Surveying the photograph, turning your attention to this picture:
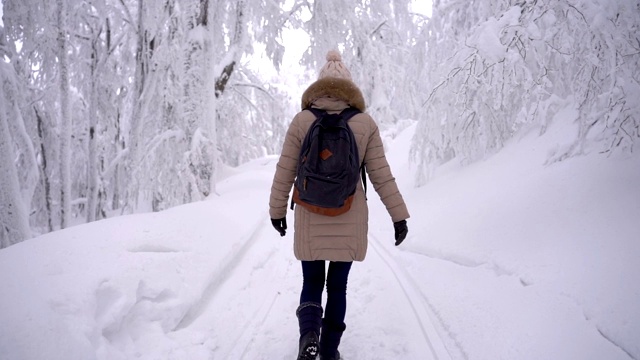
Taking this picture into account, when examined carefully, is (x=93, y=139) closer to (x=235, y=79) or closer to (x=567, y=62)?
(x=235, y=79)

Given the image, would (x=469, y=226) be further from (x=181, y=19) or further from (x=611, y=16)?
(x=181, y=19)

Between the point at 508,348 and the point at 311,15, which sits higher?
the point at 311,15

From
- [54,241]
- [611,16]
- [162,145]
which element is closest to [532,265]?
[611,16]

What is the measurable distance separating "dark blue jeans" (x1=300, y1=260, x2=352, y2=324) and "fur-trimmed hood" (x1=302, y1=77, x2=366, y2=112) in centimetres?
100

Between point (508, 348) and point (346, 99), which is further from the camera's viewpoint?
point (508, 348)

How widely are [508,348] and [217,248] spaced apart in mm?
3169

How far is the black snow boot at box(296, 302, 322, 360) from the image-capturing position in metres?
1.97

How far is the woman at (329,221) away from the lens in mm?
2010

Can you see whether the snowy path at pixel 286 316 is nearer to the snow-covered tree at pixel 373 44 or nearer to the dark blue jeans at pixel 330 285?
the dark blue jeans at pixel 330 285

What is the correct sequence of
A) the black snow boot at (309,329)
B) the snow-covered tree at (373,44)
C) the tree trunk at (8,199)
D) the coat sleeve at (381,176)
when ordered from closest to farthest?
1. the black snow boot at (309,329)
2. the coat sleeve at (381,176)
3. the tree trunk at (8,199)
4. the snow-covered tree at (373,44)

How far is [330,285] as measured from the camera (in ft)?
7.07

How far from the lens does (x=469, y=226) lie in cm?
456

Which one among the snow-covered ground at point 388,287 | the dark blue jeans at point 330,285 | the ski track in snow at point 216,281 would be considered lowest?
the ski track in snow at point 216,281

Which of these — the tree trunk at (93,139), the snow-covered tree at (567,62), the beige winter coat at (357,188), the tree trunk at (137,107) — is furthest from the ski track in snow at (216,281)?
the tree trunk at (93,139)
